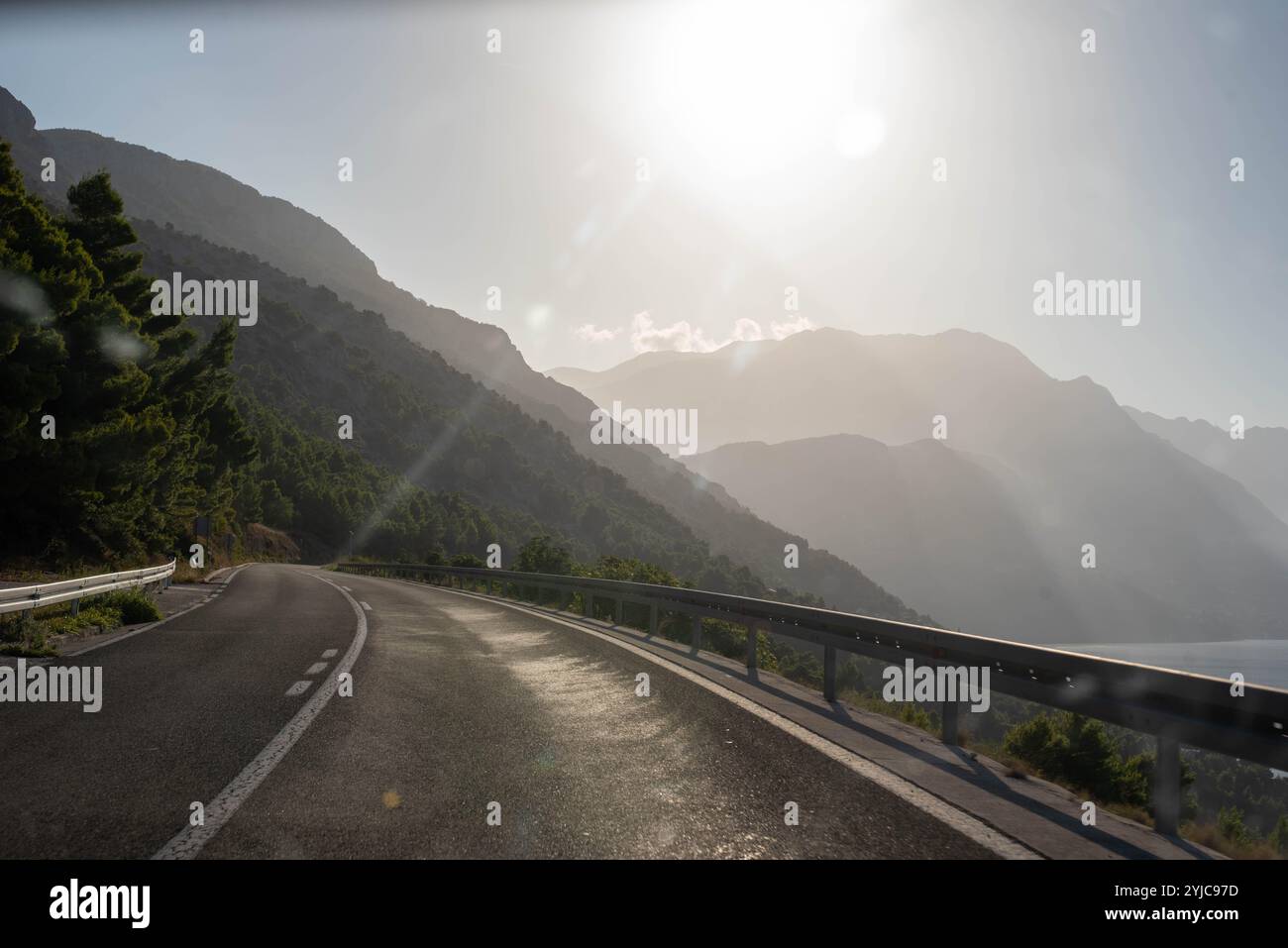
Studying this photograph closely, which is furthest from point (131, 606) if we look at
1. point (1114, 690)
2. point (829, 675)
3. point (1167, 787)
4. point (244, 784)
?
point (1167, 787)

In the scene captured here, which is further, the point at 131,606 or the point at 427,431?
the point at 427,431

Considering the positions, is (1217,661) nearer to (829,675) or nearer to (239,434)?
(829,675)

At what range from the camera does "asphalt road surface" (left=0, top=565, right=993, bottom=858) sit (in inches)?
152

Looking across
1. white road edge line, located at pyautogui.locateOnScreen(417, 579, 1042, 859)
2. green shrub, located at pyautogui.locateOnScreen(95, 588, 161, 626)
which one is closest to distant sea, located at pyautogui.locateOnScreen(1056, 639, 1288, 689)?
white road edge line, located at pyautogui.locateOnScreen(417, 579, 1042, 859)

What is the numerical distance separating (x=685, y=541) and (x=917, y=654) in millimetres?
155744

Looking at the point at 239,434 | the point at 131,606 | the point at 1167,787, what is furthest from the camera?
the point at 239,434

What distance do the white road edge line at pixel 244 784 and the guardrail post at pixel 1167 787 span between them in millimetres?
4947

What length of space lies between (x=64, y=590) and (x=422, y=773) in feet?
36.2

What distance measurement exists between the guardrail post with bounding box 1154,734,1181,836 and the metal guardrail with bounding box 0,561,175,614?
12821 mm

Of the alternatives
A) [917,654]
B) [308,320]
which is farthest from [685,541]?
[917,654]

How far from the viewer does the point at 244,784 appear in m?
4.73

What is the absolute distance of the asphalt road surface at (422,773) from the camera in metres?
3.87

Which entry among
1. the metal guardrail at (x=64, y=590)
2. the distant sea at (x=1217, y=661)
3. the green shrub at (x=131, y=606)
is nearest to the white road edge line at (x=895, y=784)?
the distant sea at (x=1217, y=661)
